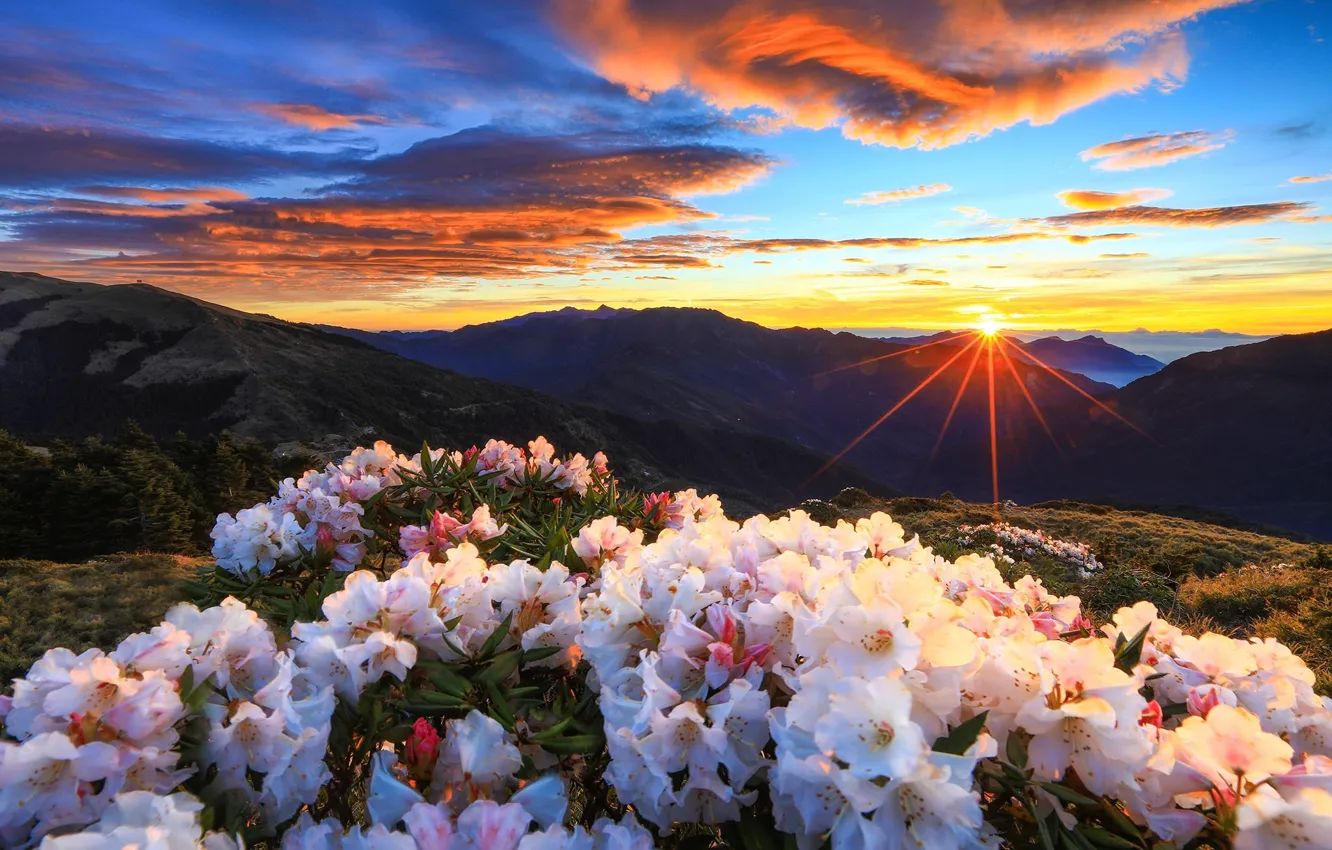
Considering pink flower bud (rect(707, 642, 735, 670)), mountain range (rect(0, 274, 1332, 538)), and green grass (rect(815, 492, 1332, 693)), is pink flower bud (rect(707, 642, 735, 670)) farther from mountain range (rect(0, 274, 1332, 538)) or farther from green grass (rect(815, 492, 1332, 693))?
mountain range (rect(0, 274, 1332, 538))

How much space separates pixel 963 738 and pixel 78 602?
7366mm

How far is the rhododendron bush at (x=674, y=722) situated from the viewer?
1237 millimetres

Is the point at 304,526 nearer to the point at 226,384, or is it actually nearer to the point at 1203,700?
the point at 1203,700

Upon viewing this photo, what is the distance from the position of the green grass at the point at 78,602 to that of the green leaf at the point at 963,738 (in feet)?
19.5

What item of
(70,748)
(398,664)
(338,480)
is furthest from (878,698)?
(338,480)

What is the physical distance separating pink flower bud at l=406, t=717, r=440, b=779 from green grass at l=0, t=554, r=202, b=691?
4.98m

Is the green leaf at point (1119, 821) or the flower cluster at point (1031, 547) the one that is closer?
the green leaf at point (1119, 821)

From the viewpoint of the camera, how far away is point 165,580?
21.4 feet

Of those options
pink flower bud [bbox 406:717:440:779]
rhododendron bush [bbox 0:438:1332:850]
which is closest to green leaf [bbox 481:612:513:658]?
rhododendron bush [bbox 0:438:1332:850]

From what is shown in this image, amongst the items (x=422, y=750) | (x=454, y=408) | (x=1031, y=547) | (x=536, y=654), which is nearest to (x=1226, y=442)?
(x=454, y=408)

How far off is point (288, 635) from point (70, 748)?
984mm

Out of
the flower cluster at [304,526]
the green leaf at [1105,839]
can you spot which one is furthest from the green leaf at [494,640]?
the flower cluster at [304,526]

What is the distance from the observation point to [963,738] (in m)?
1.22

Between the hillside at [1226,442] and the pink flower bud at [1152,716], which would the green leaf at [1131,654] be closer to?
the pink flower bud at [1152,716]
